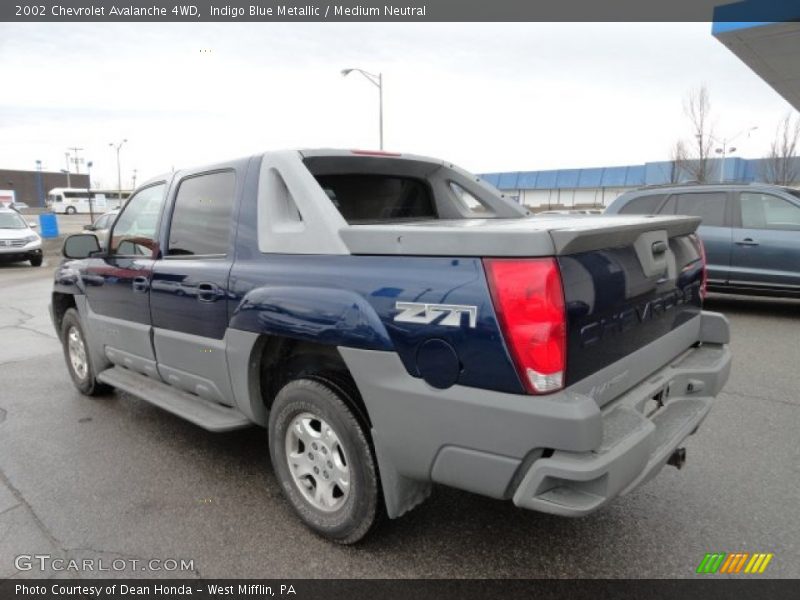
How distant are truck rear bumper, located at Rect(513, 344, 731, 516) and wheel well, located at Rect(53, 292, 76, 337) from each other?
195 inches

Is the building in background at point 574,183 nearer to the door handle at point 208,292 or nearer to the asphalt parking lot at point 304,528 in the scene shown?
the asphalt parking lot at point 304,528

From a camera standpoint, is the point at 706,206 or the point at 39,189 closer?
the point at 706,206

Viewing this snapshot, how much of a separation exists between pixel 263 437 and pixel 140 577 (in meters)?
1.69

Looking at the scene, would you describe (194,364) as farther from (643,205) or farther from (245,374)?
(643,205)

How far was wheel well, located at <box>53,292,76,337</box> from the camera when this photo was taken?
543 cm

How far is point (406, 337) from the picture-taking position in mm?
2318

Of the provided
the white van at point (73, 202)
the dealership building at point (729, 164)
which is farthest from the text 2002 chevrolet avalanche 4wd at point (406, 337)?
the white van at point (73, 202)

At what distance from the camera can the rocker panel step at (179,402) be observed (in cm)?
330

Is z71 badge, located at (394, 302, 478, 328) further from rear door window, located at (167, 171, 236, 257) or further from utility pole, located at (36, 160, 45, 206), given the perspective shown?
utility pole, located at (36, 160, 45, 206)

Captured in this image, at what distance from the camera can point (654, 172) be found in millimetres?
50875

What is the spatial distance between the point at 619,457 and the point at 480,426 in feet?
1.69

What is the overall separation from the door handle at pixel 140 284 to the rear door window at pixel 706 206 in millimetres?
7878

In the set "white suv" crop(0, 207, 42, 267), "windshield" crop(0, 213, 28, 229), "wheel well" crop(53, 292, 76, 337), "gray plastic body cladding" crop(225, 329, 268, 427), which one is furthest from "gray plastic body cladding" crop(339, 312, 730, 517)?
"windshield" crop(0, 213, 28, 229)
